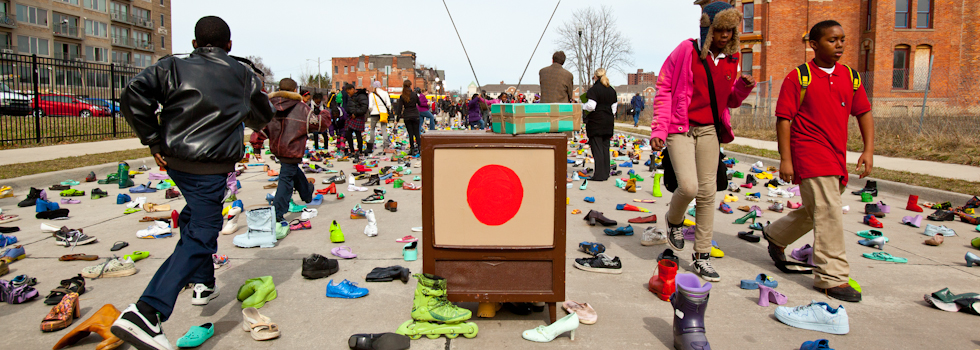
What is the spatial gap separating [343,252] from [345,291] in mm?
1025

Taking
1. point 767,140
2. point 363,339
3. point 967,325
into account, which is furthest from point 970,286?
point 767,140

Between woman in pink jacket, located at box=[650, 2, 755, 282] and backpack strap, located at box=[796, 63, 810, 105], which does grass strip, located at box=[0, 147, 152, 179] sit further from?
backpack strap, located at box=[796, 63, 810, 105]

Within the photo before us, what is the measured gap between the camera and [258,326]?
9.85 ft

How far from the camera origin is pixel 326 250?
4934 millimetres

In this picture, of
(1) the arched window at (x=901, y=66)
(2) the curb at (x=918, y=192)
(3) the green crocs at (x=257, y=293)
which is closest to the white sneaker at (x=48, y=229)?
(3) the green crocs at (x=257, y=293)

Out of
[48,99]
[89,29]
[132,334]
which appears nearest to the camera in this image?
[132,334]

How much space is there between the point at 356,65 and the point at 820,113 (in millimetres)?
120862

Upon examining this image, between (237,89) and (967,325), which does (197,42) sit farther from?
(967,325)

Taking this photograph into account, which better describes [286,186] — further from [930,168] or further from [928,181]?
[930,168]

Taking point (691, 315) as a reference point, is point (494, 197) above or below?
above

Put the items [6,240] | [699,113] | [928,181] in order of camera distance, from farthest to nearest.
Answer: [928,181] < [6,240] < [699,113]

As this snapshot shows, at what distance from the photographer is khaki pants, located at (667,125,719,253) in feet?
13.7

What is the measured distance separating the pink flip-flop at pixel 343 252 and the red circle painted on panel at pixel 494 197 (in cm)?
197

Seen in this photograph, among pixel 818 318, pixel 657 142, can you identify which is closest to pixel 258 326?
pixel 657 142
